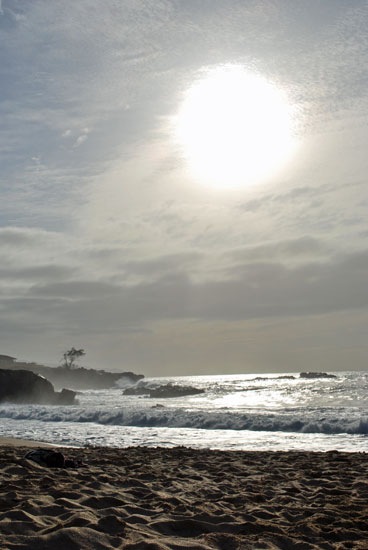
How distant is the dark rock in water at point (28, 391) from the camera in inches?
1682

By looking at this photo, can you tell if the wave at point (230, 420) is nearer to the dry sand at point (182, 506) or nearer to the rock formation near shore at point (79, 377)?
the dry sand at point (182, 506)

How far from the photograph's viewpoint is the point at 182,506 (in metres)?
5.81

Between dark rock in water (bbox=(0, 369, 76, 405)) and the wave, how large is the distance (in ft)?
49.6

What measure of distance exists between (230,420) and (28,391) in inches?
1116

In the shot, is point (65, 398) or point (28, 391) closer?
point (65, 398)

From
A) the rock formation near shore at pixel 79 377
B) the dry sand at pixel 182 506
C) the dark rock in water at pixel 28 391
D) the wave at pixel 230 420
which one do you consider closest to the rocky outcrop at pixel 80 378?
the rock formation near shore at pixel 79 377

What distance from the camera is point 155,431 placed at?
2031 cm

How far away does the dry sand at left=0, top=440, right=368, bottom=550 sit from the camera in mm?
4328

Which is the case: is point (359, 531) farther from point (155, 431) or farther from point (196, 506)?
point (155, 431)

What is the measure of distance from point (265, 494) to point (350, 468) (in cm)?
354

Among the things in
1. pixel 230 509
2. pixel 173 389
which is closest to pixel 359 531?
pixel 230 509

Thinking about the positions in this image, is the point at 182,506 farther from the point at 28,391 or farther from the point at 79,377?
the point at 79,377

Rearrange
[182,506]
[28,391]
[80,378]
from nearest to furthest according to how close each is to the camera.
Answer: [182,506] → [28,391] → [80,378]

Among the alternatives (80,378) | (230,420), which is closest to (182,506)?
(230,420)
